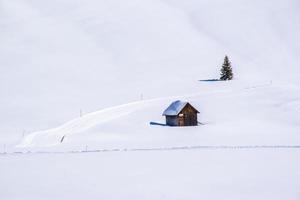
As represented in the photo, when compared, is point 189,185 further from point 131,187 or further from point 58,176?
point 58,176

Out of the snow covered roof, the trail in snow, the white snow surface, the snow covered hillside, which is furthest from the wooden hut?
the snow covered hillside

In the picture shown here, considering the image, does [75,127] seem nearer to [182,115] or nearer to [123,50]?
[182,115]

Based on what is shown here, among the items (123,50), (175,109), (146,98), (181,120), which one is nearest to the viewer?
(181,120)

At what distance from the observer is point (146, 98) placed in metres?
73.1

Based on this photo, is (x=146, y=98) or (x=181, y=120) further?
(x=146, y=98)

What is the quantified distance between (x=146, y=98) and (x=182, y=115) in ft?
84.4

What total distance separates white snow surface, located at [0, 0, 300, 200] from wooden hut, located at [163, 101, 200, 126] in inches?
56.2

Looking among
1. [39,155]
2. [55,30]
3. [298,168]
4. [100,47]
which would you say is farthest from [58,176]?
[55,30]

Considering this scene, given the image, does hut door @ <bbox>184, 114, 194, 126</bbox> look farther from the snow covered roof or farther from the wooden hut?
the snow covered roof

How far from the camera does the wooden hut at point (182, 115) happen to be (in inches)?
1869

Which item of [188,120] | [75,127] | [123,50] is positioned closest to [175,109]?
[188,120]

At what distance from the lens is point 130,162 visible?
1073 inches

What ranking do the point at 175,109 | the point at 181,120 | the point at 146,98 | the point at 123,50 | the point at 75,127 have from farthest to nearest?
1. the point at 123,50
2. the point at 146,98
3. the point at 75,127
4. the point at 175,109
5. the point at 181,120

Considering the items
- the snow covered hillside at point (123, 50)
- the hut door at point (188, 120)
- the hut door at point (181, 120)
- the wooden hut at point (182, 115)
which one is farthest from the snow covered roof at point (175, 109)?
the snow covered hillside at point (123, 50)
